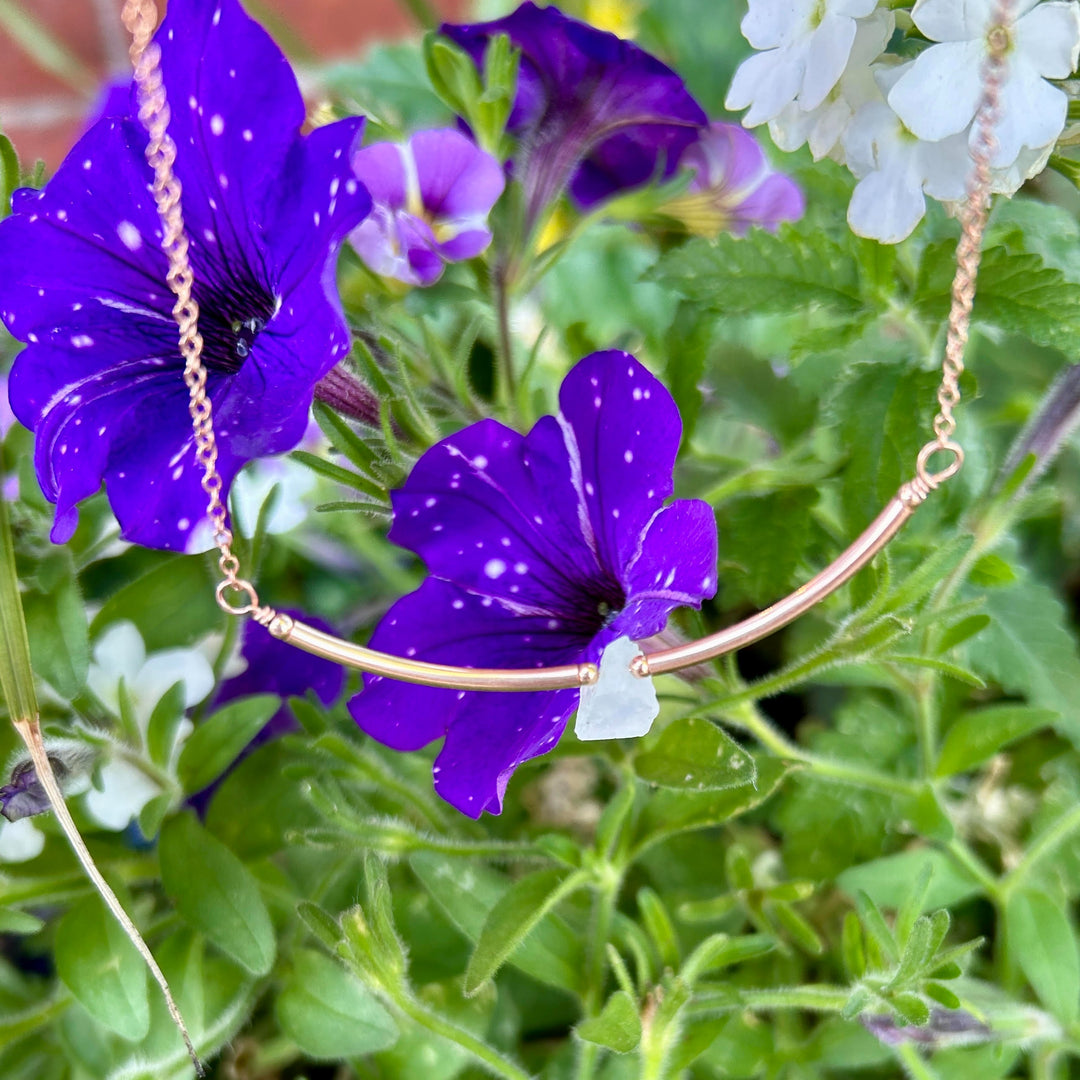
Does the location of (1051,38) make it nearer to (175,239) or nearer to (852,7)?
(852,7)

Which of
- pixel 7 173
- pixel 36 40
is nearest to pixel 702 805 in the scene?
pixel 7 173

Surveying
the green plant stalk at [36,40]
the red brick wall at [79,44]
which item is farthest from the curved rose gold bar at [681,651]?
the red brick wall at [79,44]

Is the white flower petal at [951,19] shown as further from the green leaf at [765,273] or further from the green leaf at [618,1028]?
the green leaf at [618,1028]

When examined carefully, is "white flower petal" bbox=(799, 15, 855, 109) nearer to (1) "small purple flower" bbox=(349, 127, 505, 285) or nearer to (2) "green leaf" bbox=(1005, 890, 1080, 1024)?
(1) "small purple flower" bbox=(349, 127, 505, 285)

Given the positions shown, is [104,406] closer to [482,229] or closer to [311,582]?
[482,229]

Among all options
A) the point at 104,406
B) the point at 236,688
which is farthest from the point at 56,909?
the point at 104,406
